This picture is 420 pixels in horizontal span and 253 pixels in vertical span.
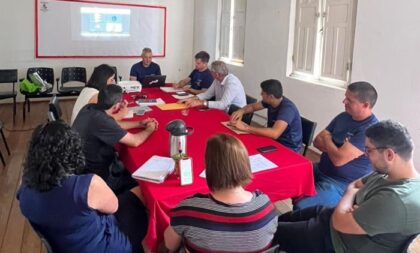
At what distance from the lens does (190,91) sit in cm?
447

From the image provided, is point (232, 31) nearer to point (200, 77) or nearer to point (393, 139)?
point (200, 77)

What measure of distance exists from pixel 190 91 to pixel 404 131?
3264mm

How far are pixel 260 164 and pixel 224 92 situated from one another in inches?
69.5

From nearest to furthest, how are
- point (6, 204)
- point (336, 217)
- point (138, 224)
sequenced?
point (336, 217), point (138, 224), point (6, 204)

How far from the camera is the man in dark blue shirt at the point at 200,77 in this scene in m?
4.70

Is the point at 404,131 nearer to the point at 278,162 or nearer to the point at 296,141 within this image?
the point at 278,162

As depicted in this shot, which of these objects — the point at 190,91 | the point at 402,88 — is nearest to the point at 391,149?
the point at 402,88

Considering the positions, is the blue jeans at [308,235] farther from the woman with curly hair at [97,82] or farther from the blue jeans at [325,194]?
the woman with curly hair at [97,82]

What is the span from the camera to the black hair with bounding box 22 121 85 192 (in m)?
1.33

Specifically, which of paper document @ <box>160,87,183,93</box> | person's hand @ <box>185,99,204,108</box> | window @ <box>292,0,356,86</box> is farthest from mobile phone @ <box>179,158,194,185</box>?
window @ <box>292,0,356,86</box>

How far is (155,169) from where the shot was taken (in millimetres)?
1906

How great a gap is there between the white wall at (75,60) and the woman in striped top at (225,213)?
6207 mm

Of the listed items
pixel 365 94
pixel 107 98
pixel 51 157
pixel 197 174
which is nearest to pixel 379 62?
pixel 365 94

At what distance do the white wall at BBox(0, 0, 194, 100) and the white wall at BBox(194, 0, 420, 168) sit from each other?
109 inches
